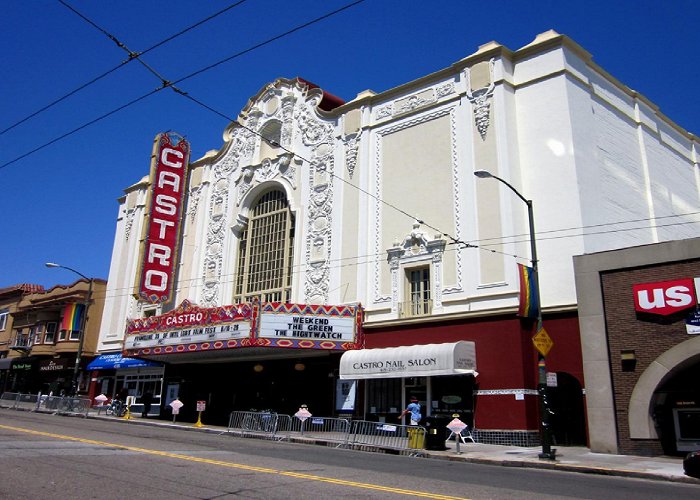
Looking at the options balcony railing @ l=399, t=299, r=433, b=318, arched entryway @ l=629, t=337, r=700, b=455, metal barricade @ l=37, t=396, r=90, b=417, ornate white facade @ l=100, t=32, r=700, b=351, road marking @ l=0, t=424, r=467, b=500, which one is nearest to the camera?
road marking @ l=0, t=424, r=467, b=500

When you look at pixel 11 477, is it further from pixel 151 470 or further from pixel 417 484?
pixel 417 484

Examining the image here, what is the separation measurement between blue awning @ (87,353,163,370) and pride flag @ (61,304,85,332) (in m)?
3.44

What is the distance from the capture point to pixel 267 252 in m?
33.8

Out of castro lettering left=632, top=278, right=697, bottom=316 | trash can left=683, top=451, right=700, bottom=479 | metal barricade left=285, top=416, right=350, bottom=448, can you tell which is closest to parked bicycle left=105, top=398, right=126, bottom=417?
metal barricade left=285, top=416, right=350, bottom=448

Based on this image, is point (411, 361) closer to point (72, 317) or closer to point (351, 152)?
point (351, 152)

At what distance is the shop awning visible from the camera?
22156mm

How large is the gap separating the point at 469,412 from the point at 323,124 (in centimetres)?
1746

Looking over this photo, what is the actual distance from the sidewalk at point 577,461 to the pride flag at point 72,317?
32.1 metres

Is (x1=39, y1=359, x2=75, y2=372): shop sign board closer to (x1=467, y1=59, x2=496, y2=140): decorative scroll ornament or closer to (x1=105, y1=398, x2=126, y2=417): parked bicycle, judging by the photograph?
(x1=105, y1=398, x2=126, y2=417): parked bicycle

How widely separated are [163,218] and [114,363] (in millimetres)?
10218

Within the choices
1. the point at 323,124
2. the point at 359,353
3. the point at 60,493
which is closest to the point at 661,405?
the point at 359,353

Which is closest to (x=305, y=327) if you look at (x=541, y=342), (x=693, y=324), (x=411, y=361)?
(x=411, y=361)

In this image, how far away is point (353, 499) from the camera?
848 cm

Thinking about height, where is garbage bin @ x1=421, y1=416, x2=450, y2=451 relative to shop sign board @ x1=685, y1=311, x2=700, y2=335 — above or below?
below
